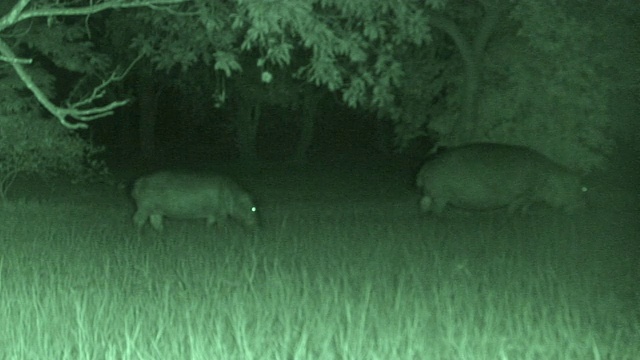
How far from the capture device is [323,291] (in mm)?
9828

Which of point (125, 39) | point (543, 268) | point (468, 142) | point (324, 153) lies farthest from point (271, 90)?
point (543, 268)

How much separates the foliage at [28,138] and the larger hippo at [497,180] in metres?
6.32

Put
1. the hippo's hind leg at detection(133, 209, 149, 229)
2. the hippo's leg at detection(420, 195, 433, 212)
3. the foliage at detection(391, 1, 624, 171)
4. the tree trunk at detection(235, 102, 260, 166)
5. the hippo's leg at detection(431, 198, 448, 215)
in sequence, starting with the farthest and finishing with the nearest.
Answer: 1. the tree trunk at detection(235, 102, 260, 166)
2. the hippo's leg at detection(420, 195, 433, 212)
3. the hippo's leg at detection(431, 198, 448, 215)
4. the hippo's hind leg at detection(133, 209, 149, 229)
5. the foliage at detection(391, 1, 624, 171)

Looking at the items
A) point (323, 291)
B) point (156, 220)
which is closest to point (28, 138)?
point (156, 220)

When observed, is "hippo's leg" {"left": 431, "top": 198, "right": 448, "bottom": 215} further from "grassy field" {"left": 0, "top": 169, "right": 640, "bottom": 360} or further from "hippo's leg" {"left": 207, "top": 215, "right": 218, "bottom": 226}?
"hippo's leg" {"left": 207, "top": 215, "right": 218, "bottom": 226}

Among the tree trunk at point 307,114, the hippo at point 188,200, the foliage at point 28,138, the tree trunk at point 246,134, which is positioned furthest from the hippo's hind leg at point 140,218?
the tree trunk at point 246,134

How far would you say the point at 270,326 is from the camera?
848cm

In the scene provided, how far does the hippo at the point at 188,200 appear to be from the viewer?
56.4ft

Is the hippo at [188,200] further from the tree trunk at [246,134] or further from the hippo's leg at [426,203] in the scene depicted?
the tree trunk at [246,134]

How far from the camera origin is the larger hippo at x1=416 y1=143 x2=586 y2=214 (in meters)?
18.1

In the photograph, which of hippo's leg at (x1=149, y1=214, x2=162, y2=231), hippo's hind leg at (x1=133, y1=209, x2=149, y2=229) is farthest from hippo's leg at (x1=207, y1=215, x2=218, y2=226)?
hippo's hind leg at (x1=133, y1=209, x2=149, y2=229)

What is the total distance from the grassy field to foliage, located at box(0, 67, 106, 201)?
1962 mm

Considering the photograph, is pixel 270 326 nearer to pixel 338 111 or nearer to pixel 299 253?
pixel 299 253

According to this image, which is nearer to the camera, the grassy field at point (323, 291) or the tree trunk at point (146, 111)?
the grassy field at point (323, 291)
